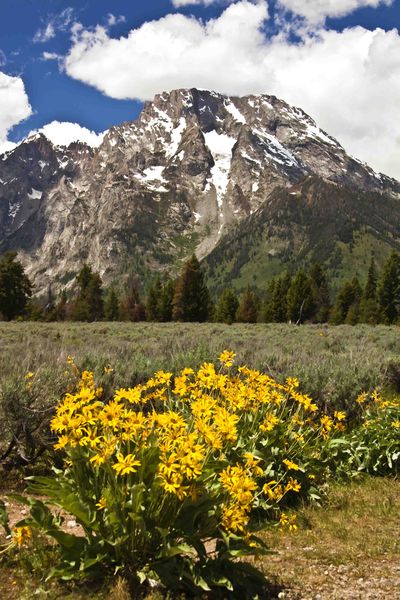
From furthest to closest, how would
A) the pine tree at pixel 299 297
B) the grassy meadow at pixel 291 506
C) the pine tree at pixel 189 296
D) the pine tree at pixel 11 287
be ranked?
the pine tree at pixel 299 297
the pine tree at pixel 189 296
the pine tree at pixel 11 287
the grassy meadow at pixel 291 506

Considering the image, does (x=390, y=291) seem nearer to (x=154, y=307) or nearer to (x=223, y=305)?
(x=223, y=305)

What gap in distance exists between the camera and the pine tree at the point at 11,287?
5250 cm

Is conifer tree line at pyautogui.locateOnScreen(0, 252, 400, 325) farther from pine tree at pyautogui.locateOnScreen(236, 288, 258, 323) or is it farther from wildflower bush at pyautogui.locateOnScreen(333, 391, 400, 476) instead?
wildflower bush at pyautogui.locateOnScreen(333, 391, 400, 476)

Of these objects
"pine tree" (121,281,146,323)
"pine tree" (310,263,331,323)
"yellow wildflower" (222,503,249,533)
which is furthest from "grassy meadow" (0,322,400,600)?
"pine tree" (310,263,331,323)

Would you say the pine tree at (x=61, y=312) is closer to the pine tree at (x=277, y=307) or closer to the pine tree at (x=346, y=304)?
the pine tree at (x=277, y=307)

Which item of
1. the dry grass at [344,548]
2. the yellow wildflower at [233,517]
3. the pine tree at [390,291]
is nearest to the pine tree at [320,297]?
the pine tree at [390,291]

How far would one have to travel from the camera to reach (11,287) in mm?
53094

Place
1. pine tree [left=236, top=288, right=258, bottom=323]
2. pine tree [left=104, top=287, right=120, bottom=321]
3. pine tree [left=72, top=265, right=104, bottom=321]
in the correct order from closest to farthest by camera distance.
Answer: pine tree [left=72, top=265, right=104, bottom=321], pine tree [left=104, top=287, right=120, bottom=321], pine tree [left=236, top=288, right=258, bottom=323]

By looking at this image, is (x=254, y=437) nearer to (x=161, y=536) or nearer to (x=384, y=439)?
(x=161, y=536)

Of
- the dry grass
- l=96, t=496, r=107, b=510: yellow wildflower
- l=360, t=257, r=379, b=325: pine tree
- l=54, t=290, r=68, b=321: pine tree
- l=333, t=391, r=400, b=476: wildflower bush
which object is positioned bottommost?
the dry grass

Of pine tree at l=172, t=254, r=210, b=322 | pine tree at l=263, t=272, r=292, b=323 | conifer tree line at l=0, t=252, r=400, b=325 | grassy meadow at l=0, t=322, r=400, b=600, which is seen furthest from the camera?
pine tree at l=263, t=272, r=292, b=323

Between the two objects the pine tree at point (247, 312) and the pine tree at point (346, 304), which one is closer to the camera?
the pine tree at point (247, 312)

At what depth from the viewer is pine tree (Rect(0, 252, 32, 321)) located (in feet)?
172

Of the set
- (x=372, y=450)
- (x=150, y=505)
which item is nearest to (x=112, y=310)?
(x=372, y=450)
